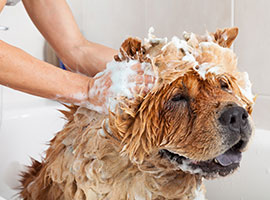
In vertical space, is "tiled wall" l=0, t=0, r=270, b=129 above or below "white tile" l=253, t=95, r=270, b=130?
above

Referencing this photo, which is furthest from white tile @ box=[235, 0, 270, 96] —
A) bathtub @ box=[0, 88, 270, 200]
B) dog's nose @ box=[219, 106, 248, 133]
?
dog's nose @ box=[219, 106, 248, 133]

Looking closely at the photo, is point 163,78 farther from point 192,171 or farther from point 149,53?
point 192,171

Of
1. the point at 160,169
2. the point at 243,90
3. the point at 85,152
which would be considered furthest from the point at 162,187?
the point at 243,90

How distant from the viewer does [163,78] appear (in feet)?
2.68

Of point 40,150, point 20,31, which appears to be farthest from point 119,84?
point 20,31

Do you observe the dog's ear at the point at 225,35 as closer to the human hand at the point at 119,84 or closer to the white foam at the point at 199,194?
the human hand at the point at 119,84

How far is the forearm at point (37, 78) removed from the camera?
2.95ft

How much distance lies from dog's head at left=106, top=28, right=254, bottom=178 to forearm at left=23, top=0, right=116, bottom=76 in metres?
0.37

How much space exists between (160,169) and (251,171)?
81 cm

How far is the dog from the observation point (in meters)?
0.79

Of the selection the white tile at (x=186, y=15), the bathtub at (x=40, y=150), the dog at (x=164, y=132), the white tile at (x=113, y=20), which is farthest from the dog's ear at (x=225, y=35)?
the white tile at (x=113, y=20)

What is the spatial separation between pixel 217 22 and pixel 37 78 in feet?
3.61

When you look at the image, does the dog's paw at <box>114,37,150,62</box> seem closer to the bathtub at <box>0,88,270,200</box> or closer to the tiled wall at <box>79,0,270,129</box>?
the bathtub at <box>0,88,270,200</box>

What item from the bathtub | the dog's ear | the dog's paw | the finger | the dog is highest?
the dog's paw
